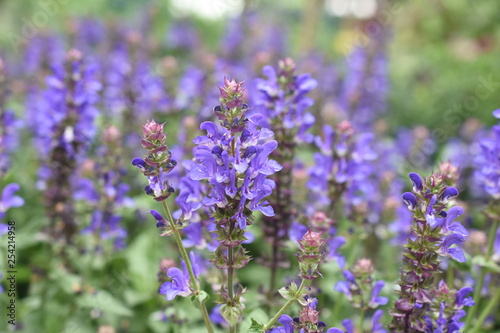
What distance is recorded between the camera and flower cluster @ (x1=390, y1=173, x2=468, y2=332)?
240 centimetres

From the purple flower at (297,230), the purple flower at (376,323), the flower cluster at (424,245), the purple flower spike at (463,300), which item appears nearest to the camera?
→ the flower cluster at (424,245)

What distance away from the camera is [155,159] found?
91.4 inches

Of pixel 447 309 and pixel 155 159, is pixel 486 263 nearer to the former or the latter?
pixel 447 309

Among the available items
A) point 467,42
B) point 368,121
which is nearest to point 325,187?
point 368,121

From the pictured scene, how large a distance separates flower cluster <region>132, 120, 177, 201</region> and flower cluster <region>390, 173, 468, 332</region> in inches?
45.0

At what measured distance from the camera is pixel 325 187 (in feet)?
12.3

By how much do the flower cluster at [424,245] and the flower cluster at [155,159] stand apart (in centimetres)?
114

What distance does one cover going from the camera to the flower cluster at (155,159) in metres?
2.29

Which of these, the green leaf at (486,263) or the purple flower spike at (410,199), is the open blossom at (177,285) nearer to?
the purple flower spike at (410,199)

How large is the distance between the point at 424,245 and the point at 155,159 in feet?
4.46

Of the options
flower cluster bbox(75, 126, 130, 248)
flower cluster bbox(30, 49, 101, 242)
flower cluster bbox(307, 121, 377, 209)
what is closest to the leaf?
flower cluster bbox(307, 121, 377, 209)

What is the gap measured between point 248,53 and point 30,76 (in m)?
3.41

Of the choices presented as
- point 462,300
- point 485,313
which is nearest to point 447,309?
point 462,300

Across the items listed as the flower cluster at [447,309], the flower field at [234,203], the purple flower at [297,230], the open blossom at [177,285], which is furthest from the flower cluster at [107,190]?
the flower cluster at [447,309]
